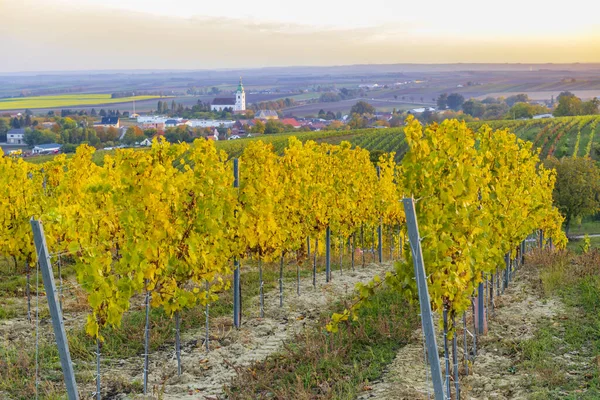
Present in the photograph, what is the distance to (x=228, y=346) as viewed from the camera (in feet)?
34.6

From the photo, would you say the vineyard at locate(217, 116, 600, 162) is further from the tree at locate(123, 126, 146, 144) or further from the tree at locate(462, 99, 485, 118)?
the tree at locate(462, 99, 485, 118)

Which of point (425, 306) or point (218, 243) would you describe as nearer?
point (425, 306)

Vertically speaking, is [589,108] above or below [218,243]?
below

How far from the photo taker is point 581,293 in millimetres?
12836

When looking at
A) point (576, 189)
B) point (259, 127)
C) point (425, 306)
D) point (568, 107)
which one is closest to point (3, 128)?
point (259, 127)

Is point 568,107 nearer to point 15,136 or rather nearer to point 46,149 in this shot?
point 46,149

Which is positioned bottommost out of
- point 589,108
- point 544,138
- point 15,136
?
point 15,136

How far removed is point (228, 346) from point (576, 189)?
27.5 metres

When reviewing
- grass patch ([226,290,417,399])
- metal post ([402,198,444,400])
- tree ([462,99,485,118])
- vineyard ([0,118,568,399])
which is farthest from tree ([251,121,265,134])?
metal post ([402,198,444,400])

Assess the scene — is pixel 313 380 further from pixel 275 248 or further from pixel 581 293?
pixel 581 293

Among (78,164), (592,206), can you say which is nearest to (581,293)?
(78,164)

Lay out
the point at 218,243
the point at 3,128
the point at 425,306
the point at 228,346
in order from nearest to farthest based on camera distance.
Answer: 1. the point at 425,306
2. the point at 218,243
3. the point at 228,346
4. the point at 3,128

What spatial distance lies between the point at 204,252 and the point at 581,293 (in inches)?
327

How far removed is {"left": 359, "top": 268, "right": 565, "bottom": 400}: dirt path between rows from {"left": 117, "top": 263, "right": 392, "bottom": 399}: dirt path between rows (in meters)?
2.19
